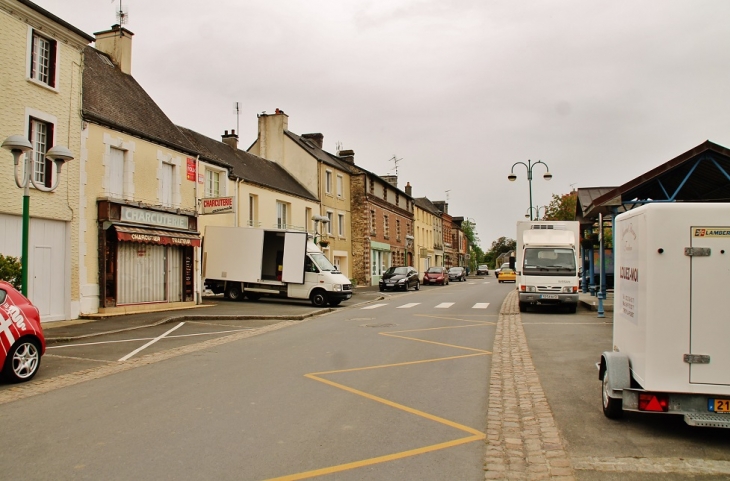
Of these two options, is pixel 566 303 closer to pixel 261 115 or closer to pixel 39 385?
pixel 39 385

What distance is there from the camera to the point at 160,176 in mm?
19984

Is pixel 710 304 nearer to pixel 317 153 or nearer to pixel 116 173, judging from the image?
pixel 116 173

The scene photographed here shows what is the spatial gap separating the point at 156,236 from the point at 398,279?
748 inches

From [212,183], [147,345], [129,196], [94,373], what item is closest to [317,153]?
[212,183]

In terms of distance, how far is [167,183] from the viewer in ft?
67.6

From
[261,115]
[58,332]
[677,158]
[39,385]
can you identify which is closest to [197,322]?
[58,332]

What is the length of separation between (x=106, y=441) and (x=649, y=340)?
515 centimetres

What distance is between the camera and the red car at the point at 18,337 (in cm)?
796

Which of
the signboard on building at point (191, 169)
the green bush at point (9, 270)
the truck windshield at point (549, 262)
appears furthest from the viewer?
the signboard on building at point (191, 169)

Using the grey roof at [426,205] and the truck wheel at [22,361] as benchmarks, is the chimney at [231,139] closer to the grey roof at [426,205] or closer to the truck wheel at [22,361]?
the truck wheel at [22,361]

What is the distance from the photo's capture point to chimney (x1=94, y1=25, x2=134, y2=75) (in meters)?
22.0

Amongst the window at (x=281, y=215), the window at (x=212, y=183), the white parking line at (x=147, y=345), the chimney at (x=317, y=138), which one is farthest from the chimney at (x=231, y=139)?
the white parking line at (x=147, y=345)

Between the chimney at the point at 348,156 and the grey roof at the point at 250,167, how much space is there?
8.60 meters

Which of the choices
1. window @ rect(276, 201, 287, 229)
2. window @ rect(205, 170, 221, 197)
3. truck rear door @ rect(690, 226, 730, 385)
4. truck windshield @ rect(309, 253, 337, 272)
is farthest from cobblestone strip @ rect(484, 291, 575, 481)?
window @ rect(276, 201, 287, 229)
